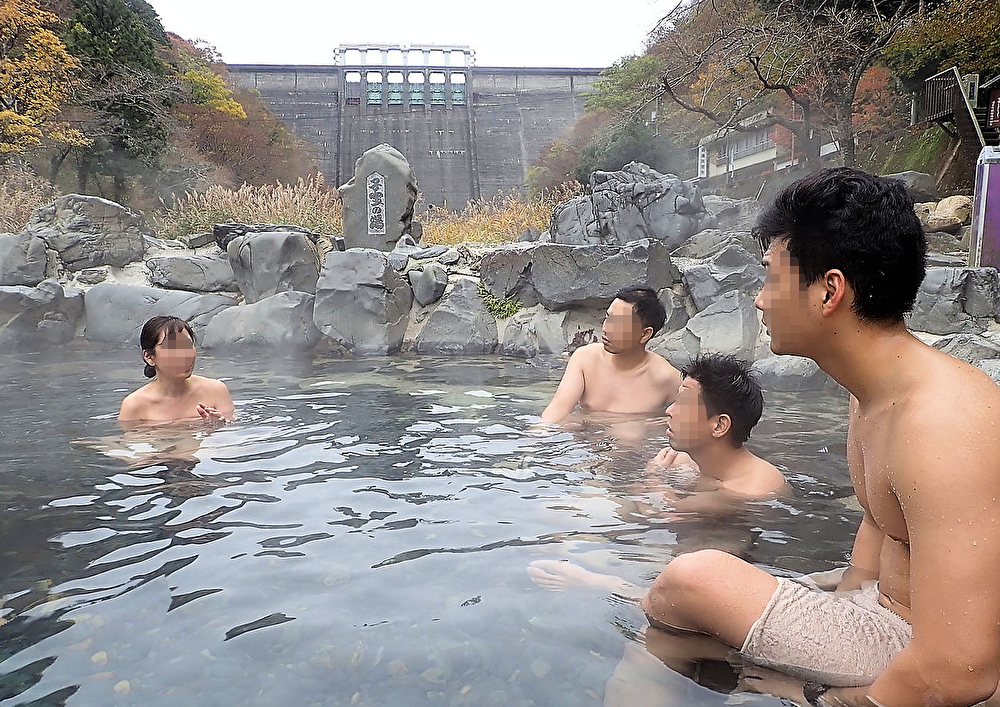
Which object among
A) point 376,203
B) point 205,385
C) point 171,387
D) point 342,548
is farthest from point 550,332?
point 342,548

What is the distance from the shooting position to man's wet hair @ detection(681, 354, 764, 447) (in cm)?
319

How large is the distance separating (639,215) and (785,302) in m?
10.6

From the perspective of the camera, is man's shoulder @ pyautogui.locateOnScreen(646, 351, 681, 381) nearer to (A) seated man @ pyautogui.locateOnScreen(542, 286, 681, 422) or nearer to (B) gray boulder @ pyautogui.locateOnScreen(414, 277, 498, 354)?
(A) seated man @ pyautogui.locateOnScreen(542, 286, 681, 422)

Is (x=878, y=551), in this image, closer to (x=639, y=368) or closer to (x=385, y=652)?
(x=385, y=652)

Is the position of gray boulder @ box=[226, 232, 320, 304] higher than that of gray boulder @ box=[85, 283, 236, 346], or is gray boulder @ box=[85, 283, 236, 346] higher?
gray boulder @ box=[226, 232, 320, 304]

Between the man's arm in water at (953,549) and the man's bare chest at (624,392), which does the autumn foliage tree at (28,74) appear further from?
the man's arm in water at (953,549)

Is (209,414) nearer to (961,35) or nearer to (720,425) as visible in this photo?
(720,425)

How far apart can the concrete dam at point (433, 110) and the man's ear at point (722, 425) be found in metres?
26.3

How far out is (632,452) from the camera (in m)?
4.30

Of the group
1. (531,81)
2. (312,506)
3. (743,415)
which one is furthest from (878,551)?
(531,81)

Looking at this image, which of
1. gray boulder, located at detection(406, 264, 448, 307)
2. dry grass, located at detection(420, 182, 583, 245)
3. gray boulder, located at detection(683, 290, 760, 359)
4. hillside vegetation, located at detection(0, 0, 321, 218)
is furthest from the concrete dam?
gray boulder, located at detection(683, 290, 760, 359)

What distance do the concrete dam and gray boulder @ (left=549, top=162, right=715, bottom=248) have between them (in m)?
17.1

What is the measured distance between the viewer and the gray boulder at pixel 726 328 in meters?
8.12

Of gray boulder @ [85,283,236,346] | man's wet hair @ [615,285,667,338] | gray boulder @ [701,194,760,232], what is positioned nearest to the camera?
man's wet hair @ [615,285,667,338]
